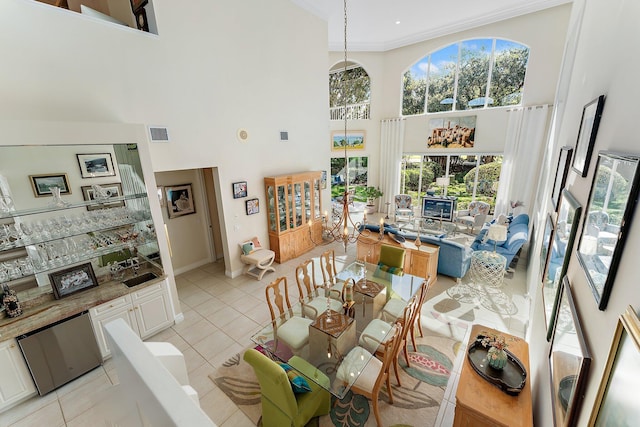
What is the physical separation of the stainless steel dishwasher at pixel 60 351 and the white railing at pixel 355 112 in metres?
9.38

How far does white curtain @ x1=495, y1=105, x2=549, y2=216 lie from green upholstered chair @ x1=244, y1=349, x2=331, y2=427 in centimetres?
815

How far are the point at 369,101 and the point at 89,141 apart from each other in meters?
8.99

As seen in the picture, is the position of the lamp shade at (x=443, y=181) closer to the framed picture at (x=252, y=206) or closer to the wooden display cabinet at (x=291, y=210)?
the wooden display cabinet at (x=291, y=210)

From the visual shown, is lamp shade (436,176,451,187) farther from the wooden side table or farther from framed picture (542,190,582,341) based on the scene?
the wooden side table

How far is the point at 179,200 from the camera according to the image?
6.01 metres

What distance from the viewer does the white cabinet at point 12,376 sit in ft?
9.62


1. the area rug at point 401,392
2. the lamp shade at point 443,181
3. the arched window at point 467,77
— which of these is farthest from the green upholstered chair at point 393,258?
the arched window at point 467,77

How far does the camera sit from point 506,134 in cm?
788

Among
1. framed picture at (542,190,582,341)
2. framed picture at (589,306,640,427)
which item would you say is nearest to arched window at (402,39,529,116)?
framed picture at (542,190,582,341)

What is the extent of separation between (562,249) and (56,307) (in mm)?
5389

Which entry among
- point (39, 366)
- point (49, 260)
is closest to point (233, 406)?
point (39, 366)

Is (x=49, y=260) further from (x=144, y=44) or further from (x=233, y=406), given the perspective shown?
(x=144, y=44)

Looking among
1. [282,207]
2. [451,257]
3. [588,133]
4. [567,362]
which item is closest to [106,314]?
[282,207]

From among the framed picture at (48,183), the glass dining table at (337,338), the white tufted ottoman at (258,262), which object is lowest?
the white tufted ottoman at (258,262)
